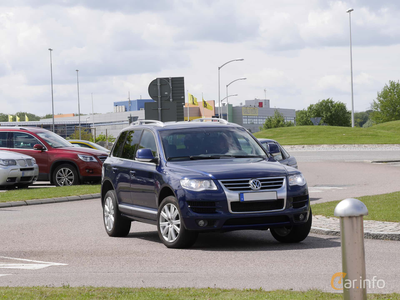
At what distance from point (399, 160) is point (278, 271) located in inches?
998

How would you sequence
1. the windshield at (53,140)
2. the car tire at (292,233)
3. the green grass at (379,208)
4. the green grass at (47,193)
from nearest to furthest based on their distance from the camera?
the car tire at (292,233)
the green grass at (379,208)
the green grass at (47,193)
the windshield at (53,140)

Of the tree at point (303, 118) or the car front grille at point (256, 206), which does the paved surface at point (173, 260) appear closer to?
the car front grille at point (256, 206)

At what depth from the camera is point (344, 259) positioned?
4.12m

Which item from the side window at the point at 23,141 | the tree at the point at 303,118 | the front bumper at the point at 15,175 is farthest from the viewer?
the tree at the point at 303,118

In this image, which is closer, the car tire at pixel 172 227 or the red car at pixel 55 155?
the car tire at pixel 172 227

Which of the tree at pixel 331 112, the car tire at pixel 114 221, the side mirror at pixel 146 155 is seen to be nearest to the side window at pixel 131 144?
the car tire at pixel 114 221

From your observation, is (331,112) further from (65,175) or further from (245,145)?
(245,145)

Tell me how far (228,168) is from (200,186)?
465 millimetres

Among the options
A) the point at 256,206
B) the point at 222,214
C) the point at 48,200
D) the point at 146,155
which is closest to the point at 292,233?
the point at 256,206

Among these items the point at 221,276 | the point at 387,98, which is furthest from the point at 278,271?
the point at 387,98

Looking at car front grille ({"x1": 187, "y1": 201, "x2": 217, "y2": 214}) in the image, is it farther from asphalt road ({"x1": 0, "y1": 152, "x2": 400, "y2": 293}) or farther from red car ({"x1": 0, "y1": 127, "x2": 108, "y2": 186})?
red car ({"x1": 0, "y1": 127, "x2": 108, "y2": 186})

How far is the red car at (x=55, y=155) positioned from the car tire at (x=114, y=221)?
9617 millimetres

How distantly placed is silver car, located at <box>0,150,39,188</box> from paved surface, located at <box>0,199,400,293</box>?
26.1 feet

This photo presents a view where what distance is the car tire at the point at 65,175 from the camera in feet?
66.6
